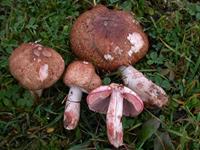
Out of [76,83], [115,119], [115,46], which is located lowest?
[115,119]

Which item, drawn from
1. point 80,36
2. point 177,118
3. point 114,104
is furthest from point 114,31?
point 177,118

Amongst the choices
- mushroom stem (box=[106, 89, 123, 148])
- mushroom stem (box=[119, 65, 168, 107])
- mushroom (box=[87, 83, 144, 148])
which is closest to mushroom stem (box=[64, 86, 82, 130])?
mushroom (box=[87, 83, 144, 148])

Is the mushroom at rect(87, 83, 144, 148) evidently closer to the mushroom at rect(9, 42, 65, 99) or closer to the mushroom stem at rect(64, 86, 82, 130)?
the mushroom stem at rect(64, 86, 82, 130)

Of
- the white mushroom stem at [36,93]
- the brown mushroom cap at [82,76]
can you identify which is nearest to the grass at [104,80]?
the white mushroom stem at [36,93]

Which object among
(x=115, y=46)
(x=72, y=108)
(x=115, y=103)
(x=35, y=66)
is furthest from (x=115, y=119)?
(x=35, y=66)

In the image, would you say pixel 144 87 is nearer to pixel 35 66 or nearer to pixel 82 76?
pixel 82 76

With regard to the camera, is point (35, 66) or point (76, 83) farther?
point (76, 83)
